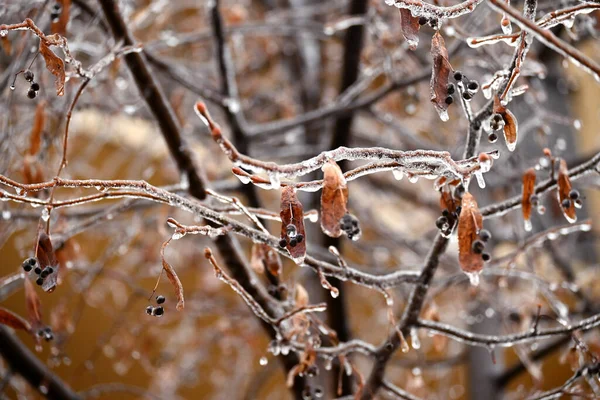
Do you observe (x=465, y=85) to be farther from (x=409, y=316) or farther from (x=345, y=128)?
(x=345, y=128)

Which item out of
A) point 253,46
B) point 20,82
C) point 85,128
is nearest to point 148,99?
point 20,82

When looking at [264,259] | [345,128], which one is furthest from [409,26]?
[345,128]

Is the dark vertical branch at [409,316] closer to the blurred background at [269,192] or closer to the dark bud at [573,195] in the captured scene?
the blurred background at [269,192]

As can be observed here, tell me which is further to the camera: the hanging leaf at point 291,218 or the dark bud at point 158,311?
the dark bud at point 158,311

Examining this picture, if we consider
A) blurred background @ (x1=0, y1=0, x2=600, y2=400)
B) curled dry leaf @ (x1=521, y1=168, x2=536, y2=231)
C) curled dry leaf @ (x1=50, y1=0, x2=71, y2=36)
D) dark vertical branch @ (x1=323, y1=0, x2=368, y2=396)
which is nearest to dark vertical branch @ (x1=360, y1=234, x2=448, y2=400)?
blurred background @ (x1=0, y1=0, x2=600, y2=400)

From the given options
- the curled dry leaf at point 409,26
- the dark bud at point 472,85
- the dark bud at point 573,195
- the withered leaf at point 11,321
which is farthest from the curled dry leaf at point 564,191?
the withered leaf at point 11,321

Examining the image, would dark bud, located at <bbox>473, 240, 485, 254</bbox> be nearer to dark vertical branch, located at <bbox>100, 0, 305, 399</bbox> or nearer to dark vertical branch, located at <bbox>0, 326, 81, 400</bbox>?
dark vertical branch, located at <bbox>100, 0, 305, 399</bbox>

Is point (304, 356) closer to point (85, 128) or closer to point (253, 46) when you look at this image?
point (253, 46)
